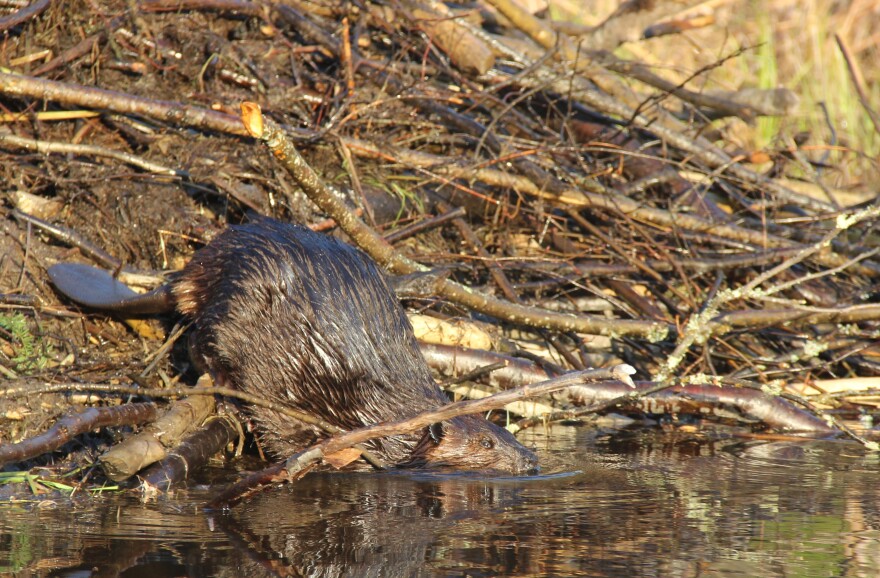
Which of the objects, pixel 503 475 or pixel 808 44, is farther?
pixel 808 44

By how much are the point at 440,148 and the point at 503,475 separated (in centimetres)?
251

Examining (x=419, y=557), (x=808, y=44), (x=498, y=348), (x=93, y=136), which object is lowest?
(x=419, y=557)

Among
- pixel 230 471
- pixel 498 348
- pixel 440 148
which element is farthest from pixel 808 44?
pixel 230 471

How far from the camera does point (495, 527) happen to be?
9.01 ft

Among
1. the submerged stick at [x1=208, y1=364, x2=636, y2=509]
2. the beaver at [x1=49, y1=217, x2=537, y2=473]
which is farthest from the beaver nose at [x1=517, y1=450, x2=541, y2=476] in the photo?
the submerged stick at [x1=208, y1=364, x2=636, y2=509]

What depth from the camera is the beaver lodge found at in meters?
4.24

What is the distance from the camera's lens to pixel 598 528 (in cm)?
276

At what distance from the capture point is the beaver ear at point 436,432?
11.9ft

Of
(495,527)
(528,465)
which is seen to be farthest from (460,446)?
(495,527)

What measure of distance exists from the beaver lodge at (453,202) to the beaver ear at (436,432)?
0.37 m

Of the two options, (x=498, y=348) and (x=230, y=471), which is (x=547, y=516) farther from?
(x=498, y=348)

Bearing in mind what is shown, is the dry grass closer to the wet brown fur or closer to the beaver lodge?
the beaver lodge

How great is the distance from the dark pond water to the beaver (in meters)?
0.20

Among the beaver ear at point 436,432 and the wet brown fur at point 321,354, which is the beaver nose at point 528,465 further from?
the beaver ear at point 436,432
